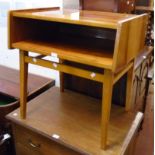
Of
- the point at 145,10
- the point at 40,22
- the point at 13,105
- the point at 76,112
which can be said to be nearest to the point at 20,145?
the point at 13,105

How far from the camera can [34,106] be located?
4.93 ft

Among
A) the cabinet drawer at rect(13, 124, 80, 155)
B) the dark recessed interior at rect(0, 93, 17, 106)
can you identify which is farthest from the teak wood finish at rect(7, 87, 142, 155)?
the dark recessed interior at rect(0, 93, 17, 106)

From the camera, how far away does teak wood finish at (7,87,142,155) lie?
A: 1.18m

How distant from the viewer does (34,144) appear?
1.39 meters

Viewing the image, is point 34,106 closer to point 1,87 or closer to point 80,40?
point 1,87

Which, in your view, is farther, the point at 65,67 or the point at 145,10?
the point at 145,10

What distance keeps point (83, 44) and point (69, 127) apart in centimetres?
49

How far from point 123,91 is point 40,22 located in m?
0.72

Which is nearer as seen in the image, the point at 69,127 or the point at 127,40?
the point at 127,40

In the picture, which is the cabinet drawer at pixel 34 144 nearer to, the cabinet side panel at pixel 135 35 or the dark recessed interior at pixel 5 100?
the dark recessed interior at pixel 5 100

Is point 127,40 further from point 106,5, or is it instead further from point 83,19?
point 106,5

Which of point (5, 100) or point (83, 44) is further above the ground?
point (83, 44)

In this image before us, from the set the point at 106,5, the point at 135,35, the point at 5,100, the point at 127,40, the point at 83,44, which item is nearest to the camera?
the point at 127,40

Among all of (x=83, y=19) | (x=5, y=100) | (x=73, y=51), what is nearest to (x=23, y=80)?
(x=73, y=51)
